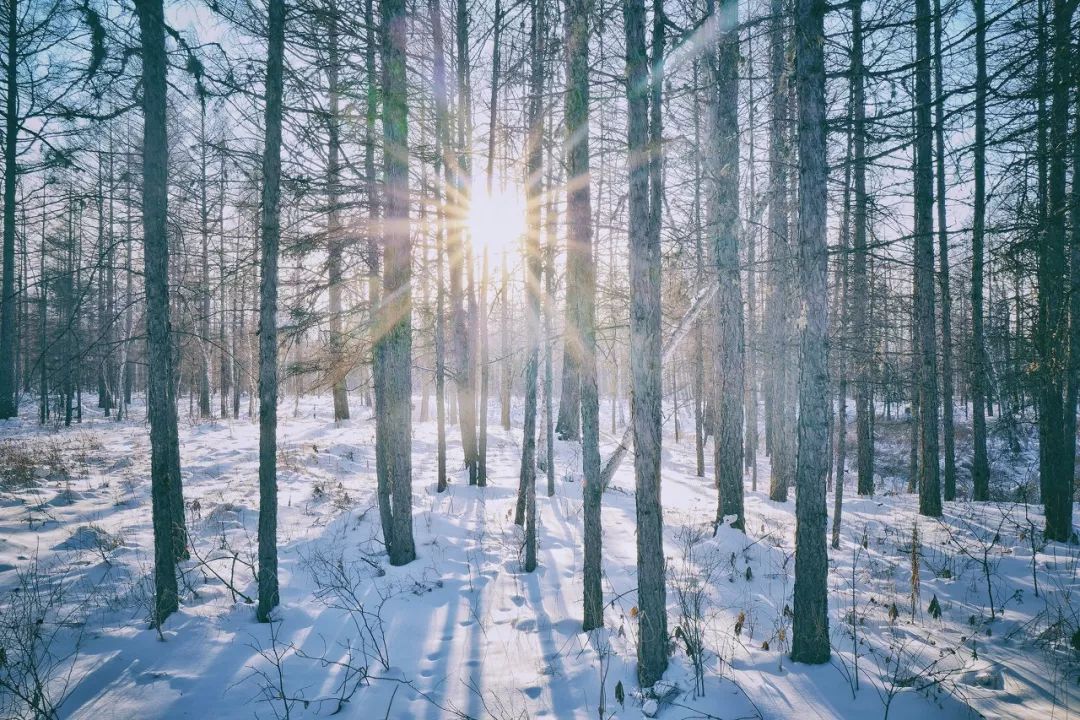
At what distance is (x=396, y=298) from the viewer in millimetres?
6617

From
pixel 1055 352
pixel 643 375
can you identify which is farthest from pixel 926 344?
pixel 643 375

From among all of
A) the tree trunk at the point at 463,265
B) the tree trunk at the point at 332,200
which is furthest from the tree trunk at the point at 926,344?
the tree trunk at the point at 332,200

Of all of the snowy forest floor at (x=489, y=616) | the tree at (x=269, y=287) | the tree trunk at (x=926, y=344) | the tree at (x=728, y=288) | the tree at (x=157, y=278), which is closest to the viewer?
the snowy forest floor at (x=489, y=616)

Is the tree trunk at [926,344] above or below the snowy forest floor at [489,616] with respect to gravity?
above

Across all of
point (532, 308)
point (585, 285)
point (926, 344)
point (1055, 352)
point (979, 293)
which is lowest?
point (1055, 352)

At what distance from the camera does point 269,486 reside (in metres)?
5.46

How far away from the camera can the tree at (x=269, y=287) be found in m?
5.36

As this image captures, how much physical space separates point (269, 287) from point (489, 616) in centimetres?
466

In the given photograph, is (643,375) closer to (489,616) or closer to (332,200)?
(489,616)

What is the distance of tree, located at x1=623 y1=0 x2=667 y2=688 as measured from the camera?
4.08 meters

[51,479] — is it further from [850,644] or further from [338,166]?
[850,644]

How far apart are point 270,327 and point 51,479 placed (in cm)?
894

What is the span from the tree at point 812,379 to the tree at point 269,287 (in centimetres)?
556

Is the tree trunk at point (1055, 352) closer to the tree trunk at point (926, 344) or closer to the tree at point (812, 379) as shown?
the tree trunk at point (926, 344)
